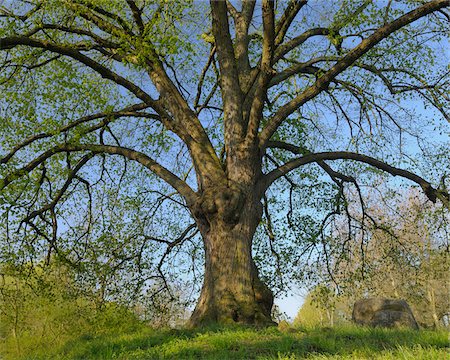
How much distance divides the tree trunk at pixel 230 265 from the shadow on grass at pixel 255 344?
121cm

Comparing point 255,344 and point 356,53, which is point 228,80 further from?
point 255,344

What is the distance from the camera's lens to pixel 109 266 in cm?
1352

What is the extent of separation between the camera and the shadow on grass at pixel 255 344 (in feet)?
18.0

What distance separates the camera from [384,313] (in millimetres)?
12023

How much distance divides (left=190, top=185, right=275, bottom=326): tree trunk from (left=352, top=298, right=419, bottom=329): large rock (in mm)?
4264

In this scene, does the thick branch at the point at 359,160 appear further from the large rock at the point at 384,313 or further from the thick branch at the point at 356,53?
the large rock at the point at 384,313

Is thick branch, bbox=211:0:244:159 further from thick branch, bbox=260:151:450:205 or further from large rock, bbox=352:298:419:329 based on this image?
large rock, bbox=352:298:419:329

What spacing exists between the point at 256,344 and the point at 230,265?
3.11 meters

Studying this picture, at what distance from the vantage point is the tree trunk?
874 centimetres

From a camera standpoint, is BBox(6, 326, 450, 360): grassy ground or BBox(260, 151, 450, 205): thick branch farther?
BBox(260, 151, 450, 205): thick branch

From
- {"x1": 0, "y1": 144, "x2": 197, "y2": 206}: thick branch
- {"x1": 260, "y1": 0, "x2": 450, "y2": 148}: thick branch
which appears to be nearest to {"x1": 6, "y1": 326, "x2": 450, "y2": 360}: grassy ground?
{"x1": 0, "y1": 144, "x2": 197, "y2": 206}: thick branch

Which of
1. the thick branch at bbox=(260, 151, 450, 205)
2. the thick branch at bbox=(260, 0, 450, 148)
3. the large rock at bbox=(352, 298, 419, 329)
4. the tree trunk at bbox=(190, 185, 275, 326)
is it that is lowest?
the large rock at bbox=(352, 298, 419, 329)

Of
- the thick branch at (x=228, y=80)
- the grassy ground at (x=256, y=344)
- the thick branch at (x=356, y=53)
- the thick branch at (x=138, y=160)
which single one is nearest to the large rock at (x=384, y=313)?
the grassy ground at (x=256, y=344)

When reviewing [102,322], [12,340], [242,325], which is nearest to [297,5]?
[242,325]
